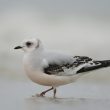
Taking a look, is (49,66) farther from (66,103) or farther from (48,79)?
(66,103)

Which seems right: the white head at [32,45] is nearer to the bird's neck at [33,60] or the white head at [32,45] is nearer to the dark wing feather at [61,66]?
the bird's neck at [33,60]

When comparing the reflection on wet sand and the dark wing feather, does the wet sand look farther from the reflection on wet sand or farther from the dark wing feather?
the dark wing feather

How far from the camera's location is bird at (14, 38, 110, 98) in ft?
26.7

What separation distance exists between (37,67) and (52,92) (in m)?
0.74

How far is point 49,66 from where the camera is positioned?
26.9 ft

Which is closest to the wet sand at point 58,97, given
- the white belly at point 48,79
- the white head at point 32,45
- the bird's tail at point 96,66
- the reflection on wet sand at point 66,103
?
the reflection on wet sand at point 66,103

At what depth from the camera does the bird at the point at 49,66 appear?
320 inches

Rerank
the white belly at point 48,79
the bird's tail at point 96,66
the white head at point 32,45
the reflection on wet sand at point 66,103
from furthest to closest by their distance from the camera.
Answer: the bird's tail at point 96,66
the white head at point 32,45
the white belly at point 48,79
the reflection on wet sand at point 66,103

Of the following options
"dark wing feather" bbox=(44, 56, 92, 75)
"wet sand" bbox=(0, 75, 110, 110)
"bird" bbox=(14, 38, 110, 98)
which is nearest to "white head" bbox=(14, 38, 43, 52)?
"bird" bbox=(14, 38, 110, 98)

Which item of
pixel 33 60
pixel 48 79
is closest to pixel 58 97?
pixel 48 79

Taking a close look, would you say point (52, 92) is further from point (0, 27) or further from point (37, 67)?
point (0, 27)

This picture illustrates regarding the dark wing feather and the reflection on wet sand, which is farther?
the dark wing feather

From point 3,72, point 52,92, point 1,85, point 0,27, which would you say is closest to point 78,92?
point 52,92

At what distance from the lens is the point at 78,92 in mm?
8680
